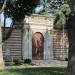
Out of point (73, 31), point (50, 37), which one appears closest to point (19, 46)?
point (50, 37)

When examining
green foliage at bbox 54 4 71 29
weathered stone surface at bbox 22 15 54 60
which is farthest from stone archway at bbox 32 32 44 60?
green foliage at bbox 54 4 71 29

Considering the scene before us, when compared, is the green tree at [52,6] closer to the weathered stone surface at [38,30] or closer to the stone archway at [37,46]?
the weathered stone surface at [38,30]

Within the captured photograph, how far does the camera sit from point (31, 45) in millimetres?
38938

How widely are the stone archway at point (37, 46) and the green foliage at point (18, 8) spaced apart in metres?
10.7

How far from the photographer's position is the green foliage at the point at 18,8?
2869 cm

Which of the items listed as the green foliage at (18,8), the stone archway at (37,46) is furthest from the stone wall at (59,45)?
the green foliage at (18,8)

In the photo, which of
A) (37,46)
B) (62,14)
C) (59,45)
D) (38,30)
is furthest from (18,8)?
(59,45)

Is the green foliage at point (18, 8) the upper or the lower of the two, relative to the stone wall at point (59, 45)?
upper

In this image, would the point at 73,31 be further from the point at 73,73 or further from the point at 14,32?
the point at 14,32

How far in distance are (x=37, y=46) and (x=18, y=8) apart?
38.0 ft

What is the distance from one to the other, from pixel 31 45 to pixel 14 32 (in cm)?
253

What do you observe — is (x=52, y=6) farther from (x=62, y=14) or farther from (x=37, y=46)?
(x=37, y=46)

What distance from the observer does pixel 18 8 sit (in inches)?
1139

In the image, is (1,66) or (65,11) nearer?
(1,66)
